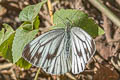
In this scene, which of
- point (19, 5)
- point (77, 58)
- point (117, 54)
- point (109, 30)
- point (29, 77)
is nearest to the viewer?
point (77, 58)

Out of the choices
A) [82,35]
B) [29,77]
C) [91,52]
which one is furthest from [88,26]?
[29,77]

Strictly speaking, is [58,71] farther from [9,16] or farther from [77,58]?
[9,16]

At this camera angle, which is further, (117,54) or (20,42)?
(117,54)

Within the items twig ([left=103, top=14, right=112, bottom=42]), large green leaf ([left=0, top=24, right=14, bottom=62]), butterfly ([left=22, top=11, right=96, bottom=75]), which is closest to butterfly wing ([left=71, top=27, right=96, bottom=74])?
butterfly ([left=22, top=11, right=96, bottom=75])

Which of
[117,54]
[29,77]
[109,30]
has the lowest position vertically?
[29,77]

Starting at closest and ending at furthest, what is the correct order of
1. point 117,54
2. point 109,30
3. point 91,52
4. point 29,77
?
point 91,52
point 117,54
point 109,30
point 29,77

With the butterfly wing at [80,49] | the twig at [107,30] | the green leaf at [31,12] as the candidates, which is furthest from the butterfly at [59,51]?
the twig at [107,30]

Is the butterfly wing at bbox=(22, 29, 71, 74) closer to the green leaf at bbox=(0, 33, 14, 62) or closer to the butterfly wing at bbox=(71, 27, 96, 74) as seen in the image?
the butterfly wing at bbox=(71, 27, 96, 74)
